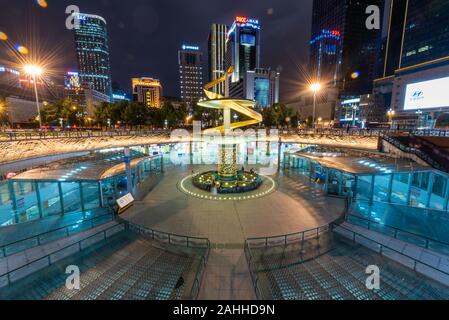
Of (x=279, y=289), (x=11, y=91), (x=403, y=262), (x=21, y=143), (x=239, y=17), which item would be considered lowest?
(x=279, y=289)

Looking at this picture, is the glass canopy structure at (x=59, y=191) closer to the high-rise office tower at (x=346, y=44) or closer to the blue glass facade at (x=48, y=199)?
the blue glass facade at (x=48, y=199)

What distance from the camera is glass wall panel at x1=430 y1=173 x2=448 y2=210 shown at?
1813 centimetres

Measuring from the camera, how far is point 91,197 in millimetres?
17516

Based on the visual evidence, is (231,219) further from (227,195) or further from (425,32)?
(425,32)

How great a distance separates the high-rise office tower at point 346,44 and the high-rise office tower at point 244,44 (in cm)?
5223

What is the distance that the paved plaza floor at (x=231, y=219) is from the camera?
26.4ft

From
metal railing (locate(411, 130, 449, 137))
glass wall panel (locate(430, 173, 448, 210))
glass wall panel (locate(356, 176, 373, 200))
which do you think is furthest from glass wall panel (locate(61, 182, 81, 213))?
metal railing (locate(411, 130, 449, 137))

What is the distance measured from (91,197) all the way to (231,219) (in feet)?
42.7

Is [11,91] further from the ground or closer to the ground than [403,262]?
further from the ground

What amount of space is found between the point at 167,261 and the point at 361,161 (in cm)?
1831

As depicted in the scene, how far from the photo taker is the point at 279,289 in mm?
7410

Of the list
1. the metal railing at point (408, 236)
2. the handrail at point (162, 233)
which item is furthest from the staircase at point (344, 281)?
the handrail at point (162, 233)
